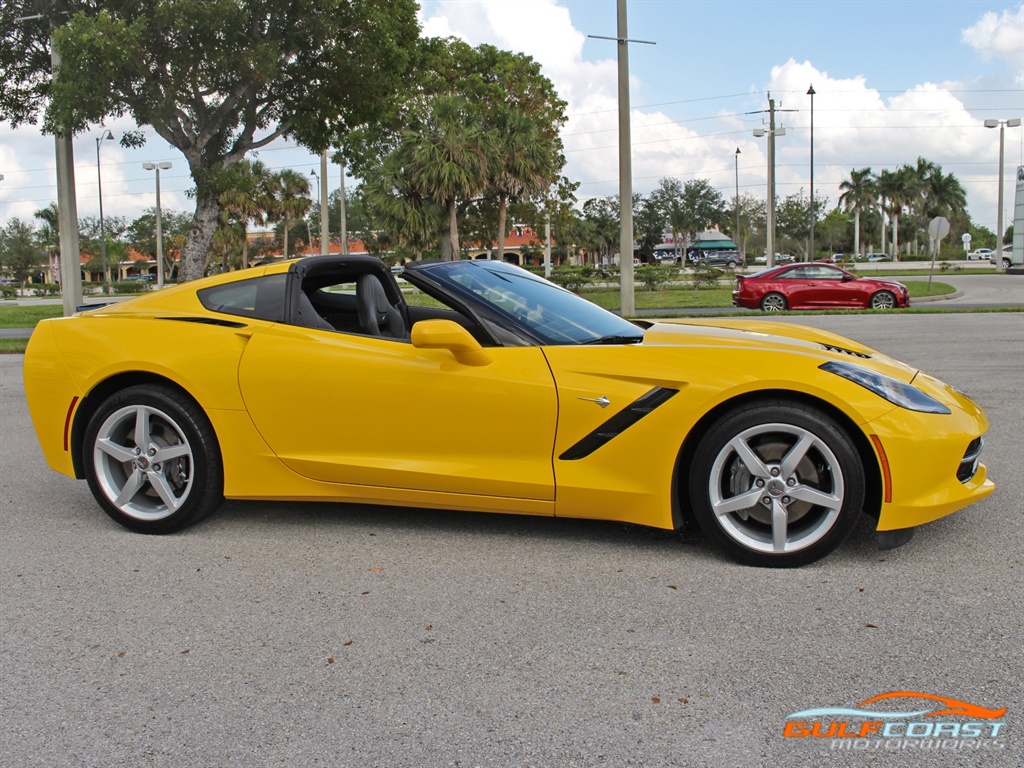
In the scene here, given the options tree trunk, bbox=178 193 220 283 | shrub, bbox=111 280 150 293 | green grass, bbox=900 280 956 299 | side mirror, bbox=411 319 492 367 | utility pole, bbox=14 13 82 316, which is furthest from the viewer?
shrub, bbox=111 280 150 293

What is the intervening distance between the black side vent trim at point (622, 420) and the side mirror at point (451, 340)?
553mm

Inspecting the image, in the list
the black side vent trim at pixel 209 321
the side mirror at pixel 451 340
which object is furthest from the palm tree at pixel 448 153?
the side mirror at pixel 451 340

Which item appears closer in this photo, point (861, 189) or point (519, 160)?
point (519, 160)

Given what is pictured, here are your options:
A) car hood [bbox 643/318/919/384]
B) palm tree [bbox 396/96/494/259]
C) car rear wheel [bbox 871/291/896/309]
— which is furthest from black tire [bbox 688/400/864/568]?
palm tree [bbox 396/96/494/259]

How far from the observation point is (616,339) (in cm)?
405

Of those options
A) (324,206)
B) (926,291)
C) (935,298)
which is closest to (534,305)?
(324,206)

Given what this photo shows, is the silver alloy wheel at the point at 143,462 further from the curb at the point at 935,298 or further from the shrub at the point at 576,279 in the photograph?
the shrub at the point at 576,279

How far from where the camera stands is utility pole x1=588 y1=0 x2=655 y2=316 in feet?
58.5

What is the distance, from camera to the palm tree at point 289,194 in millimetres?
65062

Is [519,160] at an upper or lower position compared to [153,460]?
upper

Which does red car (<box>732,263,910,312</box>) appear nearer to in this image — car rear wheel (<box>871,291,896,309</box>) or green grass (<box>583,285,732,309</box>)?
car rear wheel (<box>871,291,896,309</box>)

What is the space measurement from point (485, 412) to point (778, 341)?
1.43 meters

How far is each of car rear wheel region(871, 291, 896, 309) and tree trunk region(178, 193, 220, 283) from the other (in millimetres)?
15635

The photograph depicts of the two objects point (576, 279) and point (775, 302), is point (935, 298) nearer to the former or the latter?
point (775, 302)
